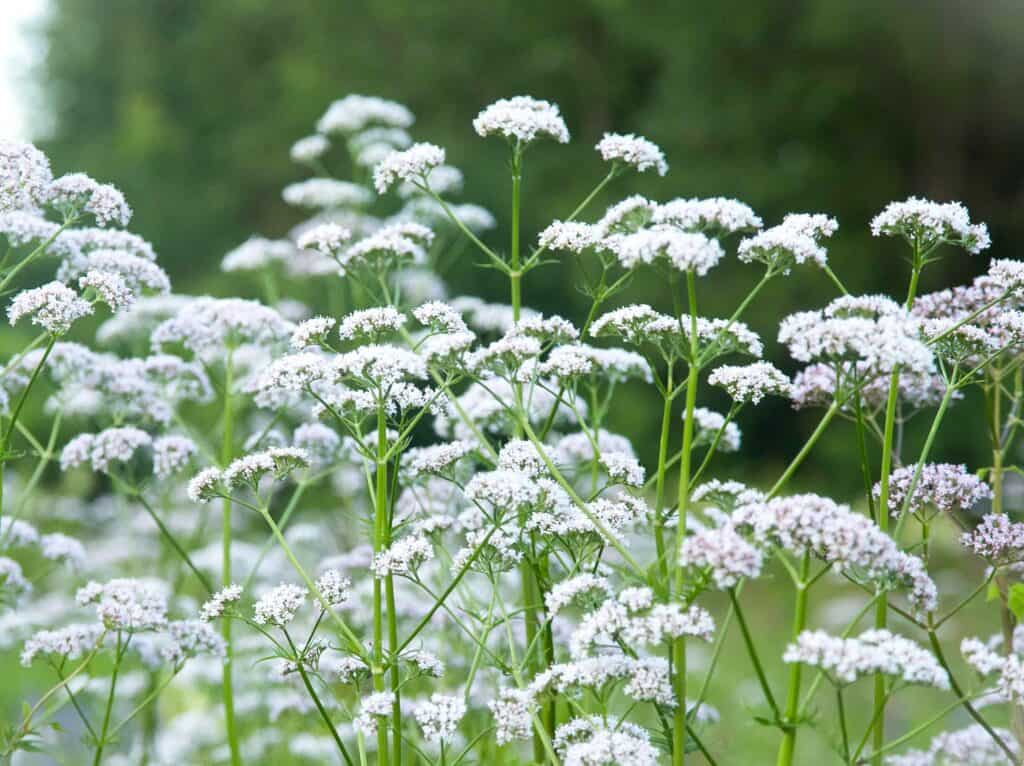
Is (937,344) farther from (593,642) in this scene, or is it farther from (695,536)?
(593,642)

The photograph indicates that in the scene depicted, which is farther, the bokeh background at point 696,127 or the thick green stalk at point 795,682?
the bokeh background at point 696,127

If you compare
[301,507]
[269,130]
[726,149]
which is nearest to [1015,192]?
[726,149]

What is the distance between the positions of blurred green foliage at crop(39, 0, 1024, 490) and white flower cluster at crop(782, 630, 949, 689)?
33.8 ft

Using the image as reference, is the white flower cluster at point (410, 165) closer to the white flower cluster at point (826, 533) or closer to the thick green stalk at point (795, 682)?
the white flower cluster at point (826, 533)

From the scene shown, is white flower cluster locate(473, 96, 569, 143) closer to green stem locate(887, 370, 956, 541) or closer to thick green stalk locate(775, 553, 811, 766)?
green stem locate(887, 370, 956, 541)

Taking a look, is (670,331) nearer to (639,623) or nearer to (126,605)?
(639,623)

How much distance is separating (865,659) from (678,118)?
467 inches

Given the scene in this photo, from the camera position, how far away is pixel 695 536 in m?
2.21

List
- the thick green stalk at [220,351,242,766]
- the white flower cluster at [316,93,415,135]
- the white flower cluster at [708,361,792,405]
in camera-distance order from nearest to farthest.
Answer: the white flower cluster at [708,361,792,405], the thick green stalk at [220,351,242,766], the white flower cluster at [316,93,415,135]

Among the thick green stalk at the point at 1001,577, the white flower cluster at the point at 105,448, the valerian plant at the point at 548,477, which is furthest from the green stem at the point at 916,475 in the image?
the white flower cluster at the point at 105,448

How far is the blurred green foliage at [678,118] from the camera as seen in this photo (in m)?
12.7

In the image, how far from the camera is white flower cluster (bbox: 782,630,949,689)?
2.09 m

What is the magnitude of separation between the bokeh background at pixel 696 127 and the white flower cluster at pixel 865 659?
24.3 ft

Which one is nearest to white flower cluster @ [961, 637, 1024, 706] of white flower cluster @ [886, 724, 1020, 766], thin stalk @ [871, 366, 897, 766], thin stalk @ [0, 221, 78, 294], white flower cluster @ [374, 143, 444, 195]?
thin stalk @ [871, 366, 897, 766]
